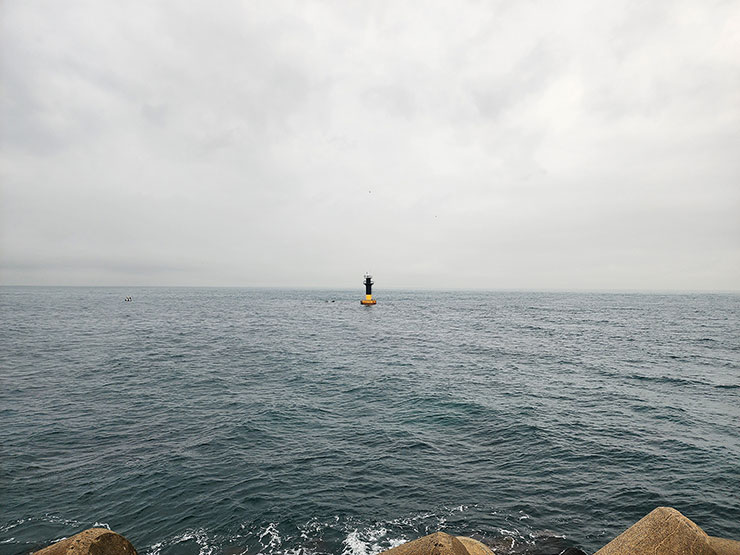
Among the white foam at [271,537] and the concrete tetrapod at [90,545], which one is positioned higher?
the concrete tetrapod at [90,545]

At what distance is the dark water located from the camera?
11.9 meters

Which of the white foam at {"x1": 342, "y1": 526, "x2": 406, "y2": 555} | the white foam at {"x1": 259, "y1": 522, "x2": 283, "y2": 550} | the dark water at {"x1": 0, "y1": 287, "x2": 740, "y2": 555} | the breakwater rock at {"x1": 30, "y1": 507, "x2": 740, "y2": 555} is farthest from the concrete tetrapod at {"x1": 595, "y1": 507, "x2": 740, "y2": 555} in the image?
the white foam at {"x1": 259, "y1": 522, "x2": 283, "y2": 550}

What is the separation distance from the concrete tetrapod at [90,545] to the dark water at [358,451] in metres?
3.47

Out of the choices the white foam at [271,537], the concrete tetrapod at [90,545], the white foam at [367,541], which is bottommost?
the white foam at [271,537]

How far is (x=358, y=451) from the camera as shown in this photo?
55.8 ft

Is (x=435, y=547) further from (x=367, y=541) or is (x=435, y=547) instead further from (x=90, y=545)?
(x=90, y=545)

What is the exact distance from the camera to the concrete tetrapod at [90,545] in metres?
7.22

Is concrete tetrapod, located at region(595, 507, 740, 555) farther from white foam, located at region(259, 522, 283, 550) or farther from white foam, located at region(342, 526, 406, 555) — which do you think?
white foam, located at region(259, 522, 283, 550)

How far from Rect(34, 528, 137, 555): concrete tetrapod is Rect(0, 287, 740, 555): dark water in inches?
137

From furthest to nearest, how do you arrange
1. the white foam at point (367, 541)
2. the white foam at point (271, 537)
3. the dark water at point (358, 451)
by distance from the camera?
1. the dark water at point (358, 451)
2. the white foam at point (271, 537)
3. the white foam at point (367, 541)

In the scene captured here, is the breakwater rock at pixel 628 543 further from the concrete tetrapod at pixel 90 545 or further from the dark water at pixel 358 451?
the dark water at pixel 358 451

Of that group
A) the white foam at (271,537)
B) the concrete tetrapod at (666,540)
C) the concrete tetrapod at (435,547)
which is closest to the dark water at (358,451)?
the white foam at (271,537)

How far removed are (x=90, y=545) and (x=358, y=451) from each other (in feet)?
36.2

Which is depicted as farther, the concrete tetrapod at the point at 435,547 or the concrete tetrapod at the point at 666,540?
the concrete tetrapod at the point at 666,540
